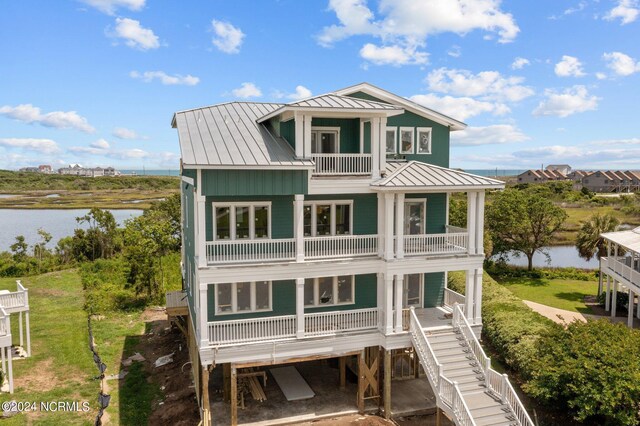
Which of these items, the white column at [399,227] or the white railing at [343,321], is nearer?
the white column at [399,227]

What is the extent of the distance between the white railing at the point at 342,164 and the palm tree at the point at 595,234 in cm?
2520

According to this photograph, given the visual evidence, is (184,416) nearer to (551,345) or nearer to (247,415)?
(247,415)

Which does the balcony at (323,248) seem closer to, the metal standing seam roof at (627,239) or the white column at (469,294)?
the white column at (469,294)

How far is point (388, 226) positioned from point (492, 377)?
6108 millimetres

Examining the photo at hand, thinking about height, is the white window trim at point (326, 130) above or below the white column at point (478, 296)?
above

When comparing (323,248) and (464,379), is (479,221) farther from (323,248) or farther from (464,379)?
(323,248)

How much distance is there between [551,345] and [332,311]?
25.3ft

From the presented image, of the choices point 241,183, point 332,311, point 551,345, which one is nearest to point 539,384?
point 551,345

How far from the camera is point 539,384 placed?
14.8 metres

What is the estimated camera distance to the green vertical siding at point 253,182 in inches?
608

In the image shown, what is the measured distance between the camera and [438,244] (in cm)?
1861

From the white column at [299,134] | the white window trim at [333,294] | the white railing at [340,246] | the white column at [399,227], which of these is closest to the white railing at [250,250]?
the white railing at [340,246]

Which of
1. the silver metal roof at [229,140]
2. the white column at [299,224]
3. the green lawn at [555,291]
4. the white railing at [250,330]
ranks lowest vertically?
the green lawn at [555,291]

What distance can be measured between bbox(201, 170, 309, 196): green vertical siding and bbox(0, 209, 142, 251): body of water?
46855mm
